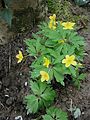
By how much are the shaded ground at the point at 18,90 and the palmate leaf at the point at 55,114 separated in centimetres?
11

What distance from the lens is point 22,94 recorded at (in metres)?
2.70

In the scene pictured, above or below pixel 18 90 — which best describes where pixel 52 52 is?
above

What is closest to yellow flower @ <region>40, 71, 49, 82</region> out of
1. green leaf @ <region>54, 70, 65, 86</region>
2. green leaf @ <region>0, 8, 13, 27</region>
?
green leaf @ <region>54, 70, 65, 86</region>

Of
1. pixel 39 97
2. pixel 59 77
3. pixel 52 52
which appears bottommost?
pixel 39 97

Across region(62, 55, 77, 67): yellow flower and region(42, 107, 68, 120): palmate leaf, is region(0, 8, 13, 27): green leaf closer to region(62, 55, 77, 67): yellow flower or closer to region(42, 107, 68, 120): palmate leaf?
region(62, 55, 77, 67): yellow flower

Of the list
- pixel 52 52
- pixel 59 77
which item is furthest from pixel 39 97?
pixel 52 52

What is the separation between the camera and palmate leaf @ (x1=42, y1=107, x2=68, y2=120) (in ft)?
8.08

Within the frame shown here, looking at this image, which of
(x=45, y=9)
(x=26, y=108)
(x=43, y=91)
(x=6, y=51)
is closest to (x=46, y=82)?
(x=43, y=91)

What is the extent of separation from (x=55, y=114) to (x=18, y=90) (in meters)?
0.39

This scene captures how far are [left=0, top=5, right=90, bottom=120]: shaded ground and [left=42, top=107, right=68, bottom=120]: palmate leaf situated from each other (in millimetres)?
108

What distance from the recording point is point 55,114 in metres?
2.49

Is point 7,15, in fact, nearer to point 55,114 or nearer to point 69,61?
point 69,61

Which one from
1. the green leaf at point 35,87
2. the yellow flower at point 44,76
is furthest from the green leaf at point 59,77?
the green leaf at point 35,87

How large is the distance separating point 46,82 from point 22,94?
248 mm
